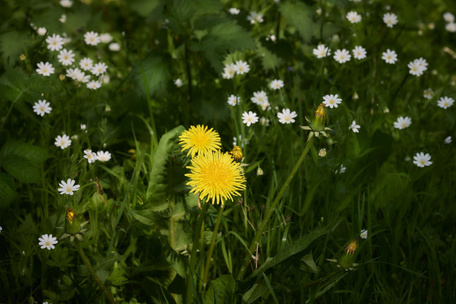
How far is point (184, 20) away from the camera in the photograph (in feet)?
7.59

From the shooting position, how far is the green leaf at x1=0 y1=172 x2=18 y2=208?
69.8 inches

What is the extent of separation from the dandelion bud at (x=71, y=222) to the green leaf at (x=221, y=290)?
516 millimetres

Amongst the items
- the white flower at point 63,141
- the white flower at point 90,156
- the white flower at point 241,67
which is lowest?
the white flower at point 63,141

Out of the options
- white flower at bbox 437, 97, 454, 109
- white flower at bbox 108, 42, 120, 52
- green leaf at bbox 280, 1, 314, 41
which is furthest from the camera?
white flower at bbox 108, 42, 120, 52

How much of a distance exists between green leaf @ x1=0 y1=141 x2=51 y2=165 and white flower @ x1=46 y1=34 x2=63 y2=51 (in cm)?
71

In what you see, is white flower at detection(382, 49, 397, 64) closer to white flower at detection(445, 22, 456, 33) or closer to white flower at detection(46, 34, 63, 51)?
white flower at detection(445, 22, 456, 33)

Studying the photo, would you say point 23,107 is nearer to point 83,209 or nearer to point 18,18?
point 83,209

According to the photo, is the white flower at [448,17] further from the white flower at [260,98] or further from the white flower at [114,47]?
the white flower at [114,47]

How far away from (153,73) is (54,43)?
621mm

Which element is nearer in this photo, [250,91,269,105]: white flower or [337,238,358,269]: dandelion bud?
[337,238,358,269]: dandelion bud

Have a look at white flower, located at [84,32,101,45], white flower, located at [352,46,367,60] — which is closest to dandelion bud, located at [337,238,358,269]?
white flower, located at [352,46,367,60]

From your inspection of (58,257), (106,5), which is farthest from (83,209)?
(106,5)

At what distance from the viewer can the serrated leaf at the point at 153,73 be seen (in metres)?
2.34

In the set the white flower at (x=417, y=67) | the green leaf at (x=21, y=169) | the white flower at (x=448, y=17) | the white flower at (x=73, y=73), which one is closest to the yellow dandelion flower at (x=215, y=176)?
the green leaf at (x=21, y=169)
